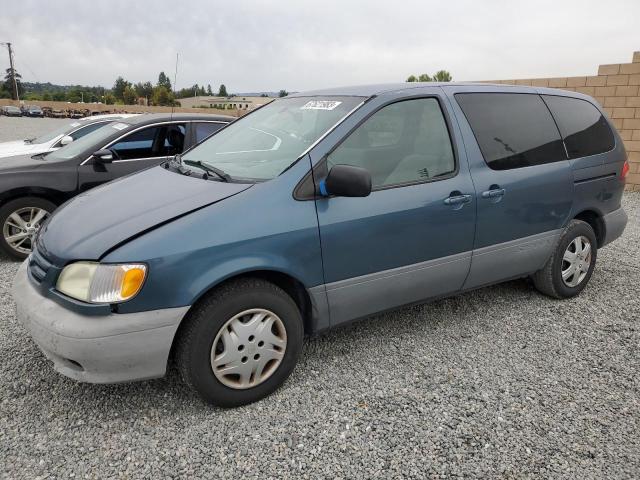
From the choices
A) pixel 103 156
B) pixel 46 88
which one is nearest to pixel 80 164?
pixel 103 156

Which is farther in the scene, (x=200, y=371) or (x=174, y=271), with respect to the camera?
(x=200, y=371)

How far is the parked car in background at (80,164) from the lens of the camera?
16.4 ft

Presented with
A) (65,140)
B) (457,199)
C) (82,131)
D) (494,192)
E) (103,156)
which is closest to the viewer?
(457,199)

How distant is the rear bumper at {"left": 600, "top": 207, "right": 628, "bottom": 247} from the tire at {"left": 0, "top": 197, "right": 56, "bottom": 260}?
17.7ft

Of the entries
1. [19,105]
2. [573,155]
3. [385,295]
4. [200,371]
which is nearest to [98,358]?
[200,371]

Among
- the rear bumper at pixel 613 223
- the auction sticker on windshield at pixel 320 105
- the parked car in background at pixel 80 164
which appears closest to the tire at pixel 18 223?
the parked car in background at pixel 80 164

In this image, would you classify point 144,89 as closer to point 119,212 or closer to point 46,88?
point 46,88

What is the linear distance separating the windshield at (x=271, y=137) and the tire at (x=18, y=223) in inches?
98.1

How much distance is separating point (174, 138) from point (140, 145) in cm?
39

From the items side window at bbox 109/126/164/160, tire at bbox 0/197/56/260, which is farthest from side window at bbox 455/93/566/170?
tire at bbox 0/197/56/260

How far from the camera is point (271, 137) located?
3.25 meters

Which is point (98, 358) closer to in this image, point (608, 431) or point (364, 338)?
point (364, 338)

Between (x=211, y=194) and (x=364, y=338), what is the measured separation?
1537mm

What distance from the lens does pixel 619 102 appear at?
32.6ft
